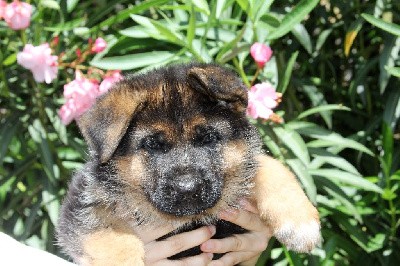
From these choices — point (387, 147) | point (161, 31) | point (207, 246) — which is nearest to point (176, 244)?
point (207, 246)

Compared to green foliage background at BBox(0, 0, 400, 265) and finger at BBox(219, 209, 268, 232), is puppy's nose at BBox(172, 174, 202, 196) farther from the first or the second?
green foliage background at BBox(0, 0, 400, 265)

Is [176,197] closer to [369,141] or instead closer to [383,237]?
[383,237]

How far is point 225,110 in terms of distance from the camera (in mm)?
2625

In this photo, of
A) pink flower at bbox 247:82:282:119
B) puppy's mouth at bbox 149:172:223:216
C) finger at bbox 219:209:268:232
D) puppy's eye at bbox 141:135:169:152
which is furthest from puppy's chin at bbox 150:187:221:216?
pink flower at bbox 247:82:282:119

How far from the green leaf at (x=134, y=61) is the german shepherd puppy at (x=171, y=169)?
713 mm

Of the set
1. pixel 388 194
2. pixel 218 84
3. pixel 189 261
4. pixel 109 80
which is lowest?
pixel 388 194

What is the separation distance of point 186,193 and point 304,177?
106 centimetres

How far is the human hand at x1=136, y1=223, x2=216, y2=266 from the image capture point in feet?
8.87

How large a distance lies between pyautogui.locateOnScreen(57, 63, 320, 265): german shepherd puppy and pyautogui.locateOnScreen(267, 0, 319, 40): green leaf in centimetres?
66

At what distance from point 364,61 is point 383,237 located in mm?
1003

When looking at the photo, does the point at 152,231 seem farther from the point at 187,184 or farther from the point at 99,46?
the point at 99,46

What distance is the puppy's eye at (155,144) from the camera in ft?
8.32

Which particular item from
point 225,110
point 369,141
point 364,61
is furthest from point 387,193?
point 225,110

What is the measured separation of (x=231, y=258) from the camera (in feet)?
9.39
